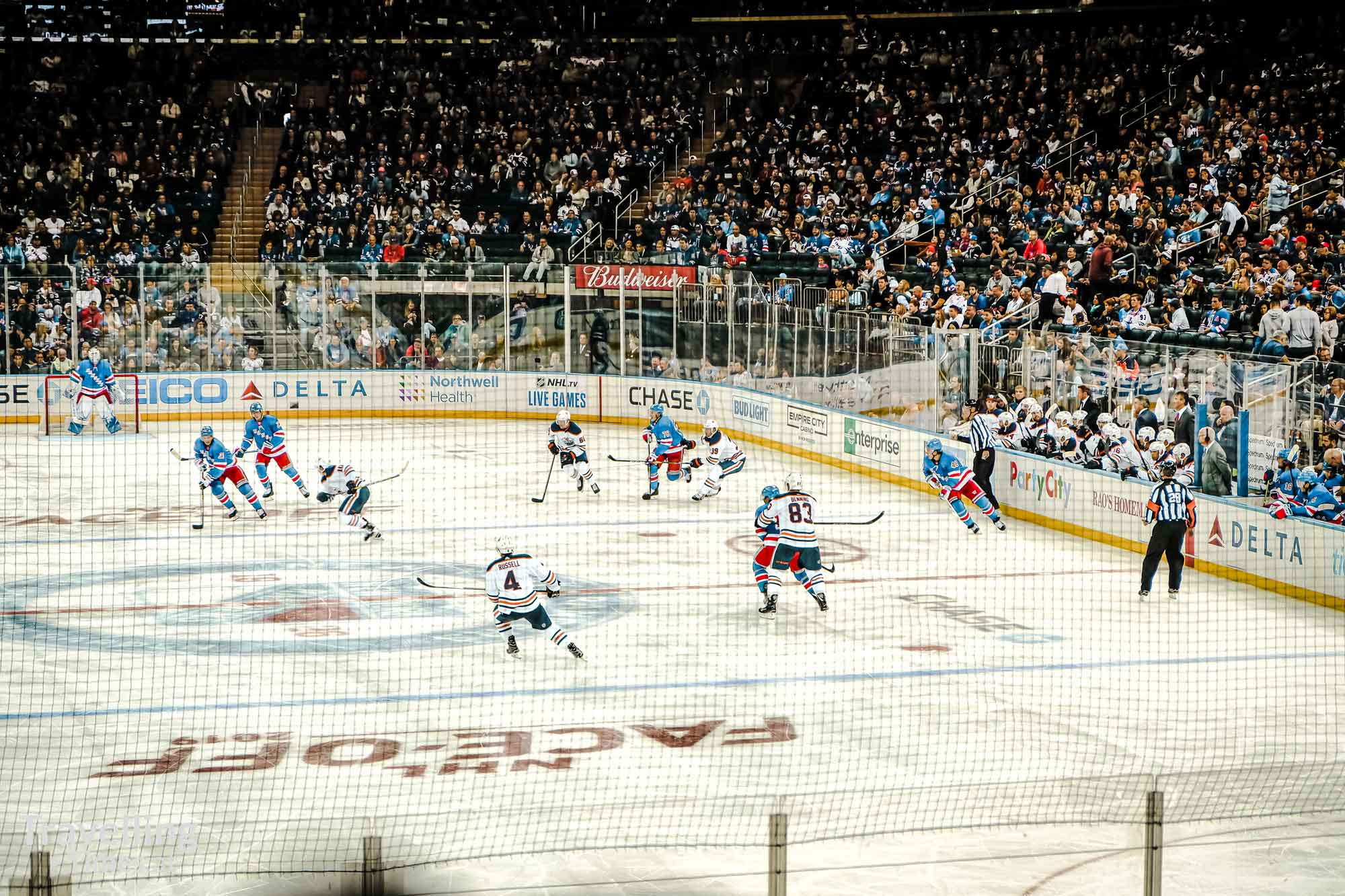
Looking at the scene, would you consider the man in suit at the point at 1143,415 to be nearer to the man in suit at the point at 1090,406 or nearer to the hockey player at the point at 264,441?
the man in suit at the point at 1090,406

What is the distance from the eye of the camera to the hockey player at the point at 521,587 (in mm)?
11898

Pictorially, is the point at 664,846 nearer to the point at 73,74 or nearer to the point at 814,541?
the point at 814,541

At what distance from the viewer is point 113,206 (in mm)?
30359

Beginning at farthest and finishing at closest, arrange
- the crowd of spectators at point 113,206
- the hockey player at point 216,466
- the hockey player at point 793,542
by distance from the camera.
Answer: the crowd of spectators at point 113,206 → the hockey player at point 216,466 → the hockey player at point 793,542

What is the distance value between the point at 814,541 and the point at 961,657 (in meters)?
1.98

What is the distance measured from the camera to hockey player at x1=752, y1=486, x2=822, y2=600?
13.8 metres

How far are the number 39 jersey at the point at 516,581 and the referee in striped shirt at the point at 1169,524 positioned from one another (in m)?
5.71

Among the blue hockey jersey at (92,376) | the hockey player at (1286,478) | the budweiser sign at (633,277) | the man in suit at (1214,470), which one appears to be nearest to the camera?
the hockey player at (1286,478)

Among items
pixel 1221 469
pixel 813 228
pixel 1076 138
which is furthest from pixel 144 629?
pixel 1076 138

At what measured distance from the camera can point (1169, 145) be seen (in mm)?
24797

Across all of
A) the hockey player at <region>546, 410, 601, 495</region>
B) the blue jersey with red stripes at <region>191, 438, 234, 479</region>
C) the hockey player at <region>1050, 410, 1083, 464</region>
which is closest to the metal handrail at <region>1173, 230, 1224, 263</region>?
the hockey player at <region>1050, 410, 1083, 464</region>

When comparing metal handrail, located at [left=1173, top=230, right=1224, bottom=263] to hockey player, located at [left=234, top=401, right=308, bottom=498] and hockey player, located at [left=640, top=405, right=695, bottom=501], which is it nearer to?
hockey player, located at [left=640, top=405, right=695, bottom=501]

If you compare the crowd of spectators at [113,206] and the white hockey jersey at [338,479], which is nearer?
the white hockey jersey at [338,479]

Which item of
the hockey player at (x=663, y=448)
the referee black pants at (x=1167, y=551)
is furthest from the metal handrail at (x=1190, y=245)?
the referee black pants at (x=1167, y=551)
